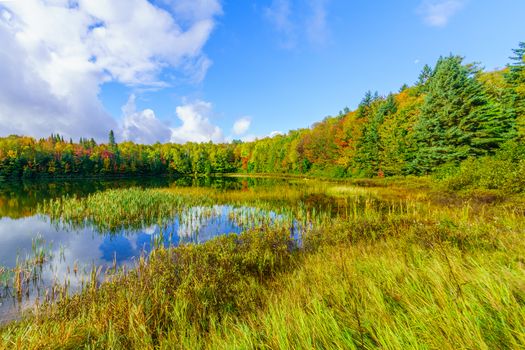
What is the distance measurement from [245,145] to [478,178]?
307ft

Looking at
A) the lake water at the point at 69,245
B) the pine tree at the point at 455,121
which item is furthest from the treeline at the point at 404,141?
the lake water at the point at 69,245

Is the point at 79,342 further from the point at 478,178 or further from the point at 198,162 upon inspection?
the point at 198,162

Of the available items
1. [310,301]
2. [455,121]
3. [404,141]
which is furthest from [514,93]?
[310,301]

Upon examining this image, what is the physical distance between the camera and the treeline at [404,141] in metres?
26.6

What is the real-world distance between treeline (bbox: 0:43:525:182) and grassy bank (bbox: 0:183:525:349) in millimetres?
22624

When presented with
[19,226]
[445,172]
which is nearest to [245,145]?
[445,172]

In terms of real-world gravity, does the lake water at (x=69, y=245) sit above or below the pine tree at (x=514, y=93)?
below

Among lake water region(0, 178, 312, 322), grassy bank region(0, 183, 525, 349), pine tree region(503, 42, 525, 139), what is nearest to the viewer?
grassy bank region(0, 183, 525, 349)

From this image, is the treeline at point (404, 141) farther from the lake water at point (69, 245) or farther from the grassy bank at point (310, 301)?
the lake water at point (69, 245)

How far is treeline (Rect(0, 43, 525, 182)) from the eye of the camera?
87.2 ft

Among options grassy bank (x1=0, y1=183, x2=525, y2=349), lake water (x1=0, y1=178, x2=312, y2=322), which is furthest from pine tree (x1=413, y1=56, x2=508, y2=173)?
lake water (x1=0, y1=178, x2=312, y2=322)

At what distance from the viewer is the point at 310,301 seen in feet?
10.5

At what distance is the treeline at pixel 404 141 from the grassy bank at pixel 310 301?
891 inches

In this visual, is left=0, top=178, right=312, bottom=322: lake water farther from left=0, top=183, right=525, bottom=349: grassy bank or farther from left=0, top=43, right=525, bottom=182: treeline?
left=0, top=43, right=525, bottom=182: treeline
